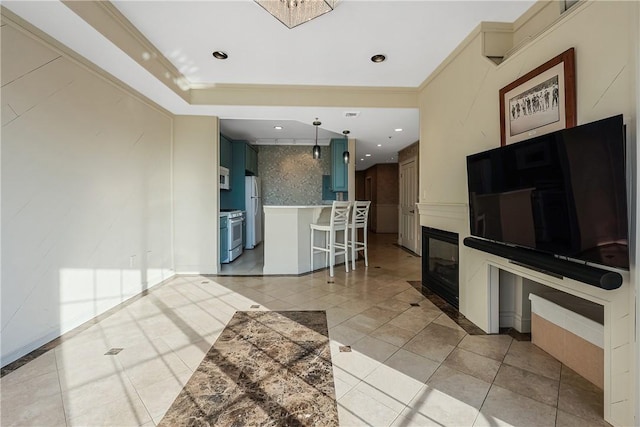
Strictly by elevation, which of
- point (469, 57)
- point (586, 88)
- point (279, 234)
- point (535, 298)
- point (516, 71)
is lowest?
point (535, 298)

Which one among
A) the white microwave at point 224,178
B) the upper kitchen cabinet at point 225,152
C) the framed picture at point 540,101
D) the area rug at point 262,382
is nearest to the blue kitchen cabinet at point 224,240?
A: the white microwave at point 224,178

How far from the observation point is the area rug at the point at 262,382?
135 cm

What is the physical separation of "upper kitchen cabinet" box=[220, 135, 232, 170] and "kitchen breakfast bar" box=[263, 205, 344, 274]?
2010mm

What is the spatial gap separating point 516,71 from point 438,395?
2.29 metres

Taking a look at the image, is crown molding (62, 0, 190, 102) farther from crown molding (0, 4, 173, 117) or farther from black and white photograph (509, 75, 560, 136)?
black and white photograph (509, 75, 560, 136)

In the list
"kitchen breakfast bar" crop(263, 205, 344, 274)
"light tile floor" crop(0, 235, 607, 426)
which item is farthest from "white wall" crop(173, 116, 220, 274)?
"light tile floor" crop(0, 235, 607, 426)

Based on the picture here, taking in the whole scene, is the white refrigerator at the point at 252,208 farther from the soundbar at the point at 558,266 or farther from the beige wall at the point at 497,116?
the soundbar at the point at 558,266

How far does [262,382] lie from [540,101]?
2.55 meters

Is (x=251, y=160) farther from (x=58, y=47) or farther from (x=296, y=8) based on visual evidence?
(x=296, y=8)

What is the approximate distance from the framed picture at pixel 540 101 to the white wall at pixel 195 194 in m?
3.69

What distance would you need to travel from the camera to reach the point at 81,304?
238 centimetres

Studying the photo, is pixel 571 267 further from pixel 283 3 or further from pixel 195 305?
pixel 195 305

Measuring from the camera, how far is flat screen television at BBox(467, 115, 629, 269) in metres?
1.21

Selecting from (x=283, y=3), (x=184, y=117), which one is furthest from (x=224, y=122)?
(x=283, y=3)
